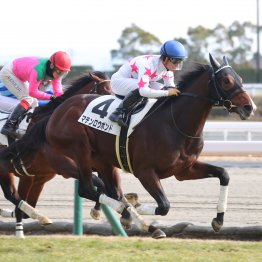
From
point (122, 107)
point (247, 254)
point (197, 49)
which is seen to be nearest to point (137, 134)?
point (122, 107)

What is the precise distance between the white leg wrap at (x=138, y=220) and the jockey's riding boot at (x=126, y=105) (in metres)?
0.85

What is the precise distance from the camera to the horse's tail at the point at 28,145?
8.94 metres

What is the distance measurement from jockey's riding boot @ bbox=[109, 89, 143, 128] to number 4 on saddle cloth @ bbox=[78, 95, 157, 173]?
4 cm

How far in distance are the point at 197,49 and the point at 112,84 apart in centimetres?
4898

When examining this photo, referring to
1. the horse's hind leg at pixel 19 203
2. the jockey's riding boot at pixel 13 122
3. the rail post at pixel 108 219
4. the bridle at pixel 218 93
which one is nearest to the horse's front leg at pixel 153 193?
the rail post at pixel 108 219

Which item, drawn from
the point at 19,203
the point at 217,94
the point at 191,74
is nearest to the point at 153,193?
the point at 217,94

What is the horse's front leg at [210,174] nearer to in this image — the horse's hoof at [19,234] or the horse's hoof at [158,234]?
the horse's hoof at [158,234]

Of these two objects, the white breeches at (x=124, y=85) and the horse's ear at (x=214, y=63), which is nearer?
the horse's ear at (x=214, y=63)

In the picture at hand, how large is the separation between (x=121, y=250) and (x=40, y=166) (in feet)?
6.49

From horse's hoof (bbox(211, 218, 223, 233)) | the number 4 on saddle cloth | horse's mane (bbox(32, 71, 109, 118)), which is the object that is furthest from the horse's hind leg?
horse's hoof (bbox(211, 218, 223, 233))

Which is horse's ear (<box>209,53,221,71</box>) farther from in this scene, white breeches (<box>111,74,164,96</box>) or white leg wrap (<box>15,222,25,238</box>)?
white leg wrap (<box>15,222,25,238</box>)

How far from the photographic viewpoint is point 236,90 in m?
7.69

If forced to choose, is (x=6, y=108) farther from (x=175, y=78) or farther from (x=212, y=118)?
(x=212, y=118)

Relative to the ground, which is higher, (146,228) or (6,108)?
(6,108)
